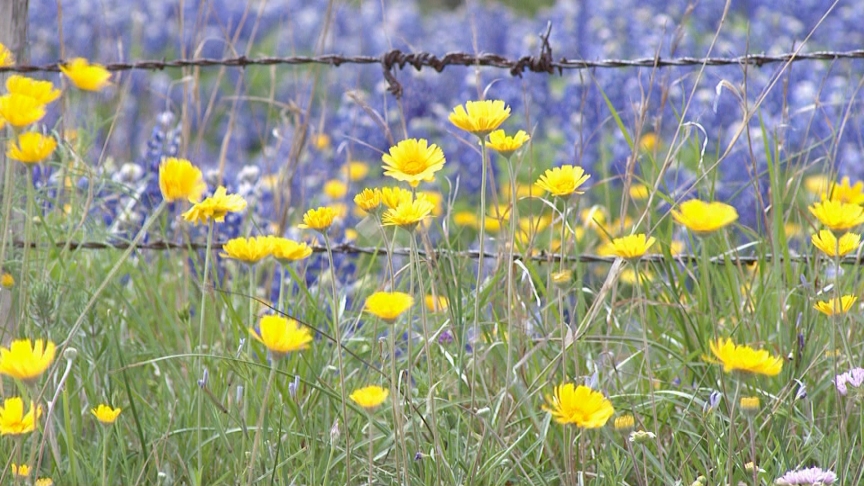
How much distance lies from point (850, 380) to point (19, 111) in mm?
1122

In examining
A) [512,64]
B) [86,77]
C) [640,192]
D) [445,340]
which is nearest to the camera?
[86,77]

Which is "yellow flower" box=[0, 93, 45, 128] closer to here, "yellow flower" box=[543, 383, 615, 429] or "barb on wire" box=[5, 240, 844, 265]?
"barb on wire" box=[5, 240, 844, 265]

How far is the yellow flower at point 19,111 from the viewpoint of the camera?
1.24m

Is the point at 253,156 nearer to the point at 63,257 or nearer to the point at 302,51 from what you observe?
the point at 302,51

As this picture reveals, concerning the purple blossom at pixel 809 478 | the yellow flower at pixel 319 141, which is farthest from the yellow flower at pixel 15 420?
the yellow flower at pixel 319 141

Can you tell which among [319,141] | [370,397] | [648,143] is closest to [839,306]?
[370,397]

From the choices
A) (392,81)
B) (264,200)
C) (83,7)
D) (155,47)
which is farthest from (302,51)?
(392,81)

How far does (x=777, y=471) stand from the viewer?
1.42 m

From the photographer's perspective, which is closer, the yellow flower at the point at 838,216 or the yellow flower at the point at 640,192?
the yellow flower at the point at 838,216

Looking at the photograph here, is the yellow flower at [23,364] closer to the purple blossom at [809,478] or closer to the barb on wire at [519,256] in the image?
the barb on wire at [519,256]

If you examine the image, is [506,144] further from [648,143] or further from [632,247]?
[648,143]

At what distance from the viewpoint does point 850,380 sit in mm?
1314

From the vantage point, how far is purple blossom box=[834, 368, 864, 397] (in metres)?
1.30

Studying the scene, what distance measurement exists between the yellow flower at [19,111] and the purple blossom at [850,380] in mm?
1065
